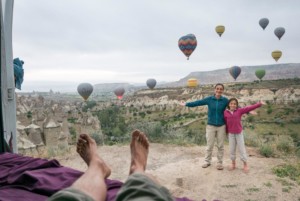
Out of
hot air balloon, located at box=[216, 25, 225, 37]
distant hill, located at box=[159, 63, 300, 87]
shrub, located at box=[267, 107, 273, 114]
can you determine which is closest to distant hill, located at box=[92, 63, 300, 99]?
distant hill, located at box=[159, 63, 300, 87]

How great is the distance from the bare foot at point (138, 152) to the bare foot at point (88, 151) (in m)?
0.16

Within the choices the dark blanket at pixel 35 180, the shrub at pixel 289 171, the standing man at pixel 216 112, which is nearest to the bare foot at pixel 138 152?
the dark blanket at pixel 35 180

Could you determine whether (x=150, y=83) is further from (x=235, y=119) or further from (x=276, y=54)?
(x=235, y=119)

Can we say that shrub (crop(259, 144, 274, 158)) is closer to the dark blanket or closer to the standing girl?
the standing girl

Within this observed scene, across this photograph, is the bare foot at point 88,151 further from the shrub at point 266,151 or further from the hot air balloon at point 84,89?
the hot air balloon at point 84,89

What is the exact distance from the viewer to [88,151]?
1.97 meters

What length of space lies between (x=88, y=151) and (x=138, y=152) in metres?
0.31

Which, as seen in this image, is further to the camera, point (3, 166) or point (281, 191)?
point (281, 191)

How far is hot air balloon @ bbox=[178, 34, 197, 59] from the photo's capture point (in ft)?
60.4

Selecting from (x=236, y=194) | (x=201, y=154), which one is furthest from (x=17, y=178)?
(x=201, y=154)

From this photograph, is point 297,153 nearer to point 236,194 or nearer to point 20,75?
point 236,194

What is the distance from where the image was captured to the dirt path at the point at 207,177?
4273mm

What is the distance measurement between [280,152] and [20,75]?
5.23 m

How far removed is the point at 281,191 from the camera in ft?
14.2
